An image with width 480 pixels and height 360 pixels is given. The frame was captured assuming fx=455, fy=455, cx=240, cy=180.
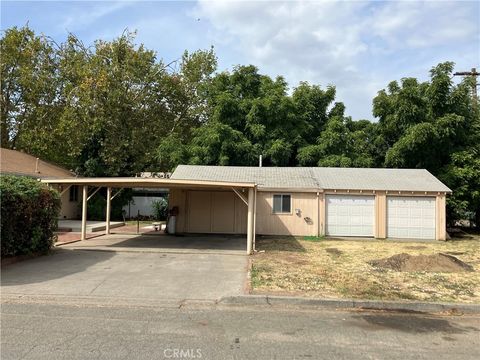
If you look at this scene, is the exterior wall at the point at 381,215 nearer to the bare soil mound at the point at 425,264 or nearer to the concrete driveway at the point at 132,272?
the concrete driveway at the point at 132,272

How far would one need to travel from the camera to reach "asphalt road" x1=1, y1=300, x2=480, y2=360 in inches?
219

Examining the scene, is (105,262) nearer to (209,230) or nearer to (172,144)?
(209,230)

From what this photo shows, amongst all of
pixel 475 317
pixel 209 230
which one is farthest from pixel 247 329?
pixel 209 230

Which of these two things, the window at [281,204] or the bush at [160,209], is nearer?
the window at [281,204]

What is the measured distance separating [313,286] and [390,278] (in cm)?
243

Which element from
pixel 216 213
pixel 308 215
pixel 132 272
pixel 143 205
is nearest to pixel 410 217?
pixel 308 215

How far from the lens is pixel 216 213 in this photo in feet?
71.8

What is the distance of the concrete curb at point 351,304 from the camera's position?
8.14m

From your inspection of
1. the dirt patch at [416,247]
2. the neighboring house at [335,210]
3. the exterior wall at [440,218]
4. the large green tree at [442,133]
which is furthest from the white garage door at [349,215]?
the large green tree at [442,133]

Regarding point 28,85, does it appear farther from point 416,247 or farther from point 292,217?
point 416,247

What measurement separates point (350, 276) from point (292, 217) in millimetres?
10339

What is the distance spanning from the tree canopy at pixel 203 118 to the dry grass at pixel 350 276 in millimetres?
10053

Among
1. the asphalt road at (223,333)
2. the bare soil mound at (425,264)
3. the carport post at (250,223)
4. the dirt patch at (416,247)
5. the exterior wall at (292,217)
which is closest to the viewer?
the asphalt road at (223,333)

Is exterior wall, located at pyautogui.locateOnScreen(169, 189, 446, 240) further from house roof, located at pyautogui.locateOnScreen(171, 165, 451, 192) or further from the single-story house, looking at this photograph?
house roof, located at pyautogui.locateOnScreen(171, 165, 451, 192)
